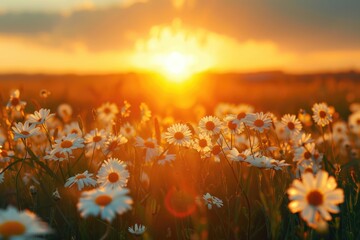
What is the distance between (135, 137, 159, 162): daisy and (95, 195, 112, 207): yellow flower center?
1354mm

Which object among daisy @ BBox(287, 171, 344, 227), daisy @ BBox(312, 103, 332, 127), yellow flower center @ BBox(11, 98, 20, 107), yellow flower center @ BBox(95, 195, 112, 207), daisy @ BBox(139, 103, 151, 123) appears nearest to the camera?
daisy @ BBox(287, 171, 344, 227)

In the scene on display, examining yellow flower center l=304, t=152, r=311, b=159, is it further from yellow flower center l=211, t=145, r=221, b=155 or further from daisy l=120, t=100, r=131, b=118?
daisy l=120, t=100, r=131, b=118

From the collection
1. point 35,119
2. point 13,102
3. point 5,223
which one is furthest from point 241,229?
point 13,102

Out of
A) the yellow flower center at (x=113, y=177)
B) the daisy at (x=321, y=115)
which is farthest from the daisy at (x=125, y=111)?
the daisy at (x=321, y=115)

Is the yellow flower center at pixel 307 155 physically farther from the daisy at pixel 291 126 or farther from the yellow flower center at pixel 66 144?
the yellow flower center at pixel 66 144

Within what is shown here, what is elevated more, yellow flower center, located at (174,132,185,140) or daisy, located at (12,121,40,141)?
daisy, located at (12,121,40,141)

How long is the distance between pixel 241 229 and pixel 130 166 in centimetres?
75

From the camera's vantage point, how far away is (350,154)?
4562 millimetres

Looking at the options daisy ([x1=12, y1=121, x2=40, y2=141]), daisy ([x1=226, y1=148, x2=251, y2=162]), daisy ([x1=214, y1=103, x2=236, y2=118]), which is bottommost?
daisy ([x1=226, y1=148, x2=251, y2=162])

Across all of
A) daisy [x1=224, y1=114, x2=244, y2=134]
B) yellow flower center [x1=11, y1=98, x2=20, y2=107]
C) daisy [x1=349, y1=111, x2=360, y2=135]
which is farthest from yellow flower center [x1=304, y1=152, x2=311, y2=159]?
daisy [x1=349, y1=111, x2=360, y2=135]

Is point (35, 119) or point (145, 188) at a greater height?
point (35, 119)

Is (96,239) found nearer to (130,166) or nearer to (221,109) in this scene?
(130,166)

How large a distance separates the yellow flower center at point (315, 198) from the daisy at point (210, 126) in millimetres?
1559

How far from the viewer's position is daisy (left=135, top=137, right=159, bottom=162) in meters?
3.09
